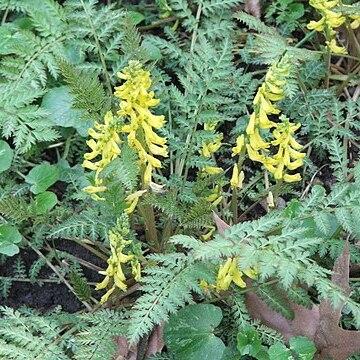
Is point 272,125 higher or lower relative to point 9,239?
higher

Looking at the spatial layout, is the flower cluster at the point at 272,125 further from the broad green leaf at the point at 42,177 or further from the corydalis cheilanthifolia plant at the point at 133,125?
the broad green leaf at the point at 42,177

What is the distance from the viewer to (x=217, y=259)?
2.14 metres

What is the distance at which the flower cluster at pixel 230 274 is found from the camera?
2195mm

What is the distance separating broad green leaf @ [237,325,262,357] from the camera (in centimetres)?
221

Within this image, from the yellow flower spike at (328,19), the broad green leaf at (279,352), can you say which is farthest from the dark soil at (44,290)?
the yellow flower spike at (328,19)

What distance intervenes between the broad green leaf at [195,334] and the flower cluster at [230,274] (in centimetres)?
11

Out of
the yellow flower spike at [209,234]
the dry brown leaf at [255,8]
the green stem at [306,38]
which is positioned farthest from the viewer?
the dry brown leaf at [255,8]

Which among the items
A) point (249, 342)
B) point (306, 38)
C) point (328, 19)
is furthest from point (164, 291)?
point (306, 38)

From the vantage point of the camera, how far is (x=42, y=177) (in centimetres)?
285

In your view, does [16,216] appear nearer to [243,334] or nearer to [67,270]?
[67,270]

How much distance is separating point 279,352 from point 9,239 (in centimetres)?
111

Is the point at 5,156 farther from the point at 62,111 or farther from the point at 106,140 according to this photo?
the point at 106,140

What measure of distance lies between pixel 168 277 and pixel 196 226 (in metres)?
0.31

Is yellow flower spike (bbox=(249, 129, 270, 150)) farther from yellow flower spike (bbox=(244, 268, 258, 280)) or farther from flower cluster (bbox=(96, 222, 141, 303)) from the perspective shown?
flower cluster (bbox=(96, 222, 141, 303))
